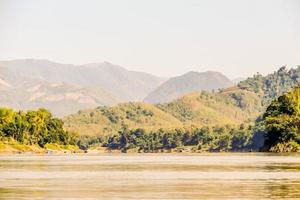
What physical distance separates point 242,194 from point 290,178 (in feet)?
53.7

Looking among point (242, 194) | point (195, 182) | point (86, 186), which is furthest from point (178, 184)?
point (242, 194)

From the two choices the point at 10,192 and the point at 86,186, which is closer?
the point at 10,192

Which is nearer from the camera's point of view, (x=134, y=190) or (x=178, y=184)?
(x=134, y=190)

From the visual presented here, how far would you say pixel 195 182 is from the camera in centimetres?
5906

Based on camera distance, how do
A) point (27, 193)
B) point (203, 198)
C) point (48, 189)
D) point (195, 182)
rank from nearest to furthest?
1. point (203, 198)
2. point (27, 193)
3. point (48, 189)
4. point (195, 182)

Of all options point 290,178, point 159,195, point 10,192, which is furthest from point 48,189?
point 290,178

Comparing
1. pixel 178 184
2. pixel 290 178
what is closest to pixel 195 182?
pixel 178 184

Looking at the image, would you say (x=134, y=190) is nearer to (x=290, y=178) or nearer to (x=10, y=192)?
(x=10, y=192)

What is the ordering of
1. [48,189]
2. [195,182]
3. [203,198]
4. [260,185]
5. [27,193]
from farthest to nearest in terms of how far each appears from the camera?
1. [195,182]
2. [260,185]
3. [48,189]
4. [27,193]
5. [203,198]

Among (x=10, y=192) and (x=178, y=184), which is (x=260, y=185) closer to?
(x=178, y=184)

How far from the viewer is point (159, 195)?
4659cm

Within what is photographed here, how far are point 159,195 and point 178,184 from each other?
33.7 ft

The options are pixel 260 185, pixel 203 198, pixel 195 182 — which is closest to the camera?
pixel 203 198

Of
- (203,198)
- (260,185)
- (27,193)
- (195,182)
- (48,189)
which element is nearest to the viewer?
(203,198)
